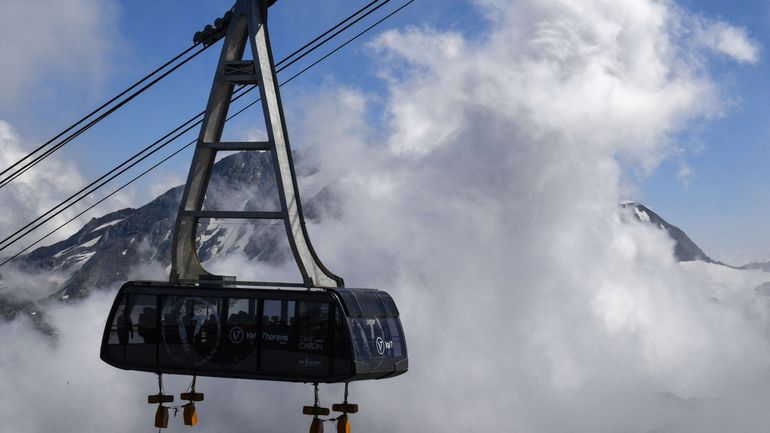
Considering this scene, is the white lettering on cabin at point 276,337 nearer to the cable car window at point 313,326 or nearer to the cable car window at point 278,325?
the cable car window at point 278,325

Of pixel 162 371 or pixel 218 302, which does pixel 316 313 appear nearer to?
pixel 218 302

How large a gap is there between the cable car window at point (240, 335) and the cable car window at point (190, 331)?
1.28ft

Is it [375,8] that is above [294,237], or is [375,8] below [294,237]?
above

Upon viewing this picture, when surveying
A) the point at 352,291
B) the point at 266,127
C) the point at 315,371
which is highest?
the point at 266,127

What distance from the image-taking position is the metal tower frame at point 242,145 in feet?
152

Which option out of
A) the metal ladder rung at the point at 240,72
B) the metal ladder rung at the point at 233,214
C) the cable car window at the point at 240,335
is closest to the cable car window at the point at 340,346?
the cable car window at the point at 240,335

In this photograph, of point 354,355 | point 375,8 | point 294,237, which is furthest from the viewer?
point 375,8

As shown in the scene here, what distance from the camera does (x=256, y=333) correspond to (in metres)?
45.0

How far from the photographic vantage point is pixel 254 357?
148 feet

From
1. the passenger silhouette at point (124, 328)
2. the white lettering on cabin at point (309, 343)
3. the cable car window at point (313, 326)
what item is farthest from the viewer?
the passenger silhouette at point (124, 328)

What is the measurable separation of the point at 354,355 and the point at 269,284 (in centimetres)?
497

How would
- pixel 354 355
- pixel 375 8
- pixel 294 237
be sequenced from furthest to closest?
pixel 375 8
pixel 294 237
pixel 354 355

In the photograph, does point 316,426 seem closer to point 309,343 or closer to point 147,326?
point 309,343

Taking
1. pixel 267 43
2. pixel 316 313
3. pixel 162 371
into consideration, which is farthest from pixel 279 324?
pixel 267 43
